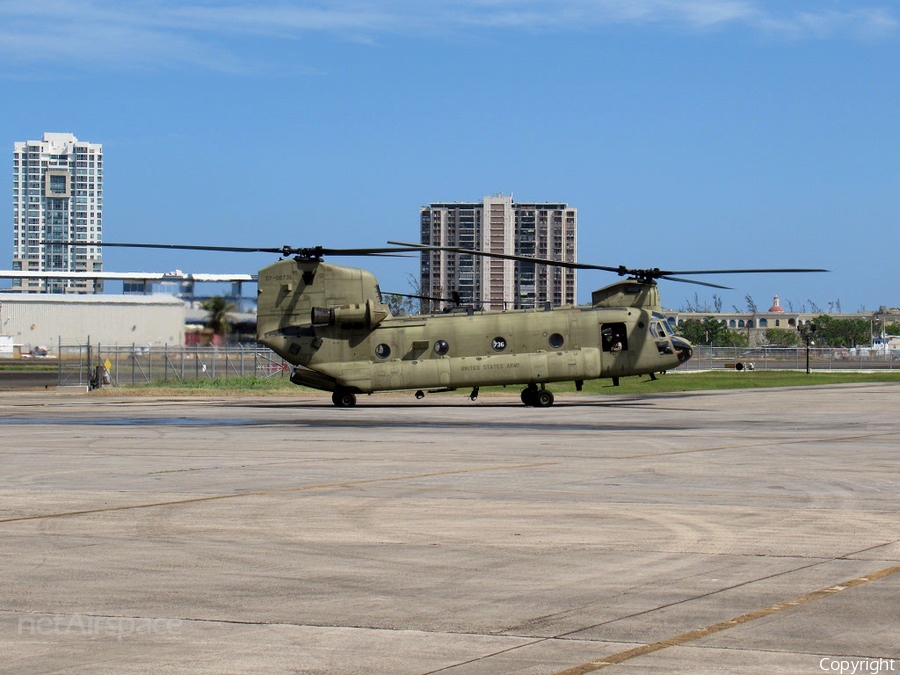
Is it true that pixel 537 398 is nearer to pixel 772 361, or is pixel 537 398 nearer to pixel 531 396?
pixel 531 396

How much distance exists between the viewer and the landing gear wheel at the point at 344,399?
128 ft

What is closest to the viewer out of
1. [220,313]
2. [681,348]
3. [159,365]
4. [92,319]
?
[681,348]

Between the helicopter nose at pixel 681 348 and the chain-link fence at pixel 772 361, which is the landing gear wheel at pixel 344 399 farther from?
the chain-link fence at pixel 772 361

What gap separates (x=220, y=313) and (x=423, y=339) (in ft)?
24.1

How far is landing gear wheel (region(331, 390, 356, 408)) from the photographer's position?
3908 cm

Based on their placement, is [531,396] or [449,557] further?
[531,396]

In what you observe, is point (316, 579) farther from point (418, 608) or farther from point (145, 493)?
point (145, 493)

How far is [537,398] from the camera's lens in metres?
39.4

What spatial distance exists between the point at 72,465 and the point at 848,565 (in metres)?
13.7

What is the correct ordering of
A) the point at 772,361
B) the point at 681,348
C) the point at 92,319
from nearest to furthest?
the point at 681,348 → the point at 92,319 → the point at 772,361

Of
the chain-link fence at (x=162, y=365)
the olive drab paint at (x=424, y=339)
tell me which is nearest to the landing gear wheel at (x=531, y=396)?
the olive drab paint at (x=424, y=339)

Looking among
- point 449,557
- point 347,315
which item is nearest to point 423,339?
point 347,315

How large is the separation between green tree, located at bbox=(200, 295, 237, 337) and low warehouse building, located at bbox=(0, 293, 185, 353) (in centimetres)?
226

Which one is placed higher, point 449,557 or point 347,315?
point 347,315
